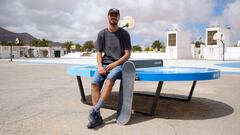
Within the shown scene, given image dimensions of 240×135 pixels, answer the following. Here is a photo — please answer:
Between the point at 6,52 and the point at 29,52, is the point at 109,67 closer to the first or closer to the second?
the point at 6,52

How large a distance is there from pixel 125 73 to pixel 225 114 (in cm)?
197

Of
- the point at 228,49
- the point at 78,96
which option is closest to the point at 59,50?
the point at 228,49

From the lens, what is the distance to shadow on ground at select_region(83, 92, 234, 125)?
4395mm

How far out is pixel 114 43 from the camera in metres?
4.26

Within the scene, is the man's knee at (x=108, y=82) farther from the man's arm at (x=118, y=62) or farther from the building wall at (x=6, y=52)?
the building wall at (x=6, y=52)

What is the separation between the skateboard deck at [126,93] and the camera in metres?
3.96

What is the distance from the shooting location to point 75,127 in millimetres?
3754

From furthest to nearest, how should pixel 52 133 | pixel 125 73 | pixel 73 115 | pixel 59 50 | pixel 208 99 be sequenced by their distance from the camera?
pixel 59 50 → pixel 208 99 → pixel 73 115 → pixel 125 73 → pixel 52 133

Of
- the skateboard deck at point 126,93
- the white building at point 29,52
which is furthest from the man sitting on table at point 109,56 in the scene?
the white building at point 29,52

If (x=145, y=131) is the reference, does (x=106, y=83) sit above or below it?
above

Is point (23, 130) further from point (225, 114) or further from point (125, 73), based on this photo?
point (225, 114)

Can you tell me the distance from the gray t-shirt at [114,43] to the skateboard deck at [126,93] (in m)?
0.35

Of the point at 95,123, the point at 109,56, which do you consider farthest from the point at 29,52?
the point at 95,123

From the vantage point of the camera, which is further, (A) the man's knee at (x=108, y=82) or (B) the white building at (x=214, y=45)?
(B) the white building at (x=214, y=45)
